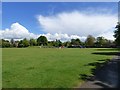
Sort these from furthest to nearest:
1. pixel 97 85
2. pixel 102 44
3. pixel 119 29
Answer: pixel 102 44 < pixel 119 29 < pixel 97 85

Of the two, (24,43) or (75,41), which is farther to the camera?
(75,41)

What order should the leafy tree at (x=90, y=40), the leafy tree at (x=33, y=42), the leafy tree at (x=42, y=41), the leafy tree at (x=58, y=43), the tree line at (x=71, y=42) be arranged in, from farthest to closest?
the leafy tree at (x=42, y=41)
the leafy tree at (x=33, y=42)
the leafy tree at (x=58, y=43)
the leafy tree at (x=90, y=40)
the tree line at (x=71, y=42)

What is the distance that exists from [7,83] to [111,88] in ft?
16.4

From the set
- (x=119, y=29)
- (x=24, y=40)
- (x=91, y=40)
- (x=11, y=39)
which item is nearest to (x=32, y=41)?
(x=24, y=40)

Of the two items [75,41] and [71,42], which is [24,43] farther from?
[75,41]

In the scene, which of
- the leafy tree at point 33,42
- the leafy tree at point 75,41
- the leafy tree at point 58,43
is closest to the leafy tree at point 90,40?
the leafy tree at point 75,41

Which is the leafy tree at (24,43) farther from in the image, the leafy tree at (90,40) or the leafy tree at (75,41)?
the leafy tree at (90,40)

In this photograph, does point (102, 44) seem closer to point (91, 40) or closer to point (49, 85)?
point (91, 40)

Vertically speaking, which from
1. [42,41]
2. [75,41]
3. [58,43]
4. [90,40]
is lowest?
[58,43]

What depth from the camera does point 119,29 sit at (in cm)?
5981

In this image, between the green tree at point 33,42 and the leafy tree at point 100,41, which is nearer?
the leafy tree at point 100,41

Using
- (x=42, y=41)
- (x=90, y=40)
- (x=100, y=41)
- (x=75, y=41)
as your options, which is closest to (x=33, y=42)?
(x=42, y=41)

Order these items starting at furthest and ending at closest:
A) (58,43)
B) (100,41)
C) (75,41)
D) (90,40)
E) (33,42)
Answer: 1. (75,41)
2. (33,42)
3. (58,43)
4. (90,40)
5. (100,41)

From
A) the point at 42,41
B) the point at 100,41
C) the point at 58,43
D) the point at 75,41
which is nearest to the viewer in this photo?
the point at 100,41
